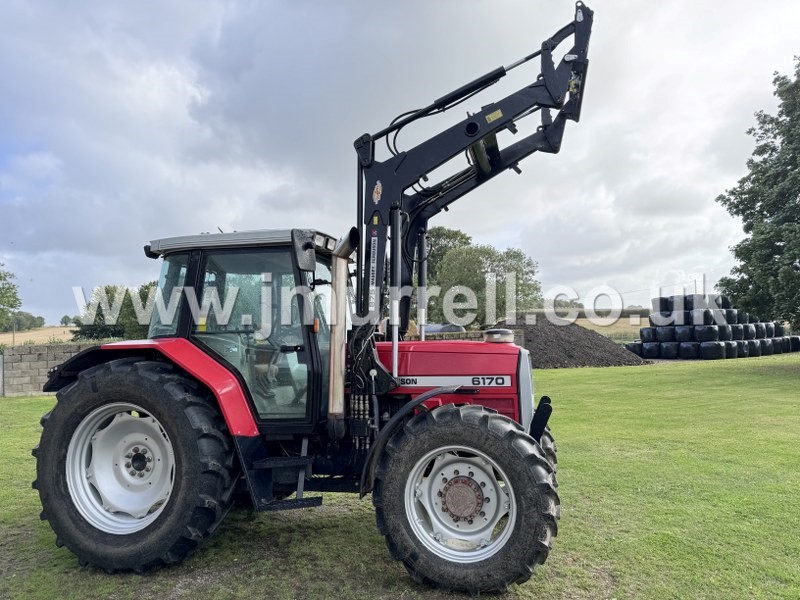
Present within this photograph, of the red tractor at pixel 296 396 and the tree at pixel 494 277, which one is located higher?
the tree at pixel 494 277

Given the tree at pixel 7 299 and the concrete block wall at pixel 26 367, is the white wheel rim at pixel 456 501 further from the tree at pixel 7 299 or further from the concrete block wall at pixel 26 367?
the tree at pixel 7 299

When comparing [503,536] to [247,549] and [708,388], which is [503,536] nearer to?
[247,549]

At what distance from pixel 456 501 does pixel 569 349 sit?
2073cm

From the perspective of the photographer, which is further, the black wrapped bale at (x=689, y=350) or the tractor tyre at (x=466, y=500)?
the black wrapped bale at (x=689, y=350)

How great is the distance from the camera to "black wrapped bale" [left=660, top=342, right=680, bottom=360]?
956 inches

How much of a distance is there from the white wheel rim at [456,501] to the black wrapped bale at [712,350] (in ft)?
75.2

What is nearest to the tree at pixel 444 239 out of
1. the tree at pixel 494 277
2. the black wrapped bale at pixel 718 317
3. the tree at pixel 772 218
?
the tree at pixel 494 277

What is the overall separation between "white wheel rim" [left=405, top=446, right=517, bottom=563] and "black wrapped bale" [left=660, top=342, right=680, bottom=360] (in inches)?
927

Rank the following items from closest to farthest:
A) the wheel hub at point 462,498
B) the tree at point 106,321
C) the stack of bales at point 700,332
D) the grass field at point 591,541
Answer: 1. the grass field at point 591,541
2. the wheel hub at point 462,498
3. the stack of bales at point 700,332
4. the tree at point 106,321

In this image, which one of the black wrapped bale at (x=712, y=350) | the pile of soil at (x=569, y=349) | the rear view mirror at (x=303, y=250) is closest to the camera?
the rear view mirror at (x=303, y=250)

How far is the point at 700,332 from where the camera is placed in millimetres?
23766

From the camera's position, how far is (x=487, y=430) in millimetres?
3432

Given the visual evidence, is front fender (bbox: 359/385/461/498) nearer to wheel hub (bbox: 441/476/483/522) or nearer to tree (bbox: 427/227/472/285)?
wheel hub (bbox: 441/476/483/522)

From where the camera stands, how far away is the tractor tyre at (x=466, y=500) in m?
3.30
